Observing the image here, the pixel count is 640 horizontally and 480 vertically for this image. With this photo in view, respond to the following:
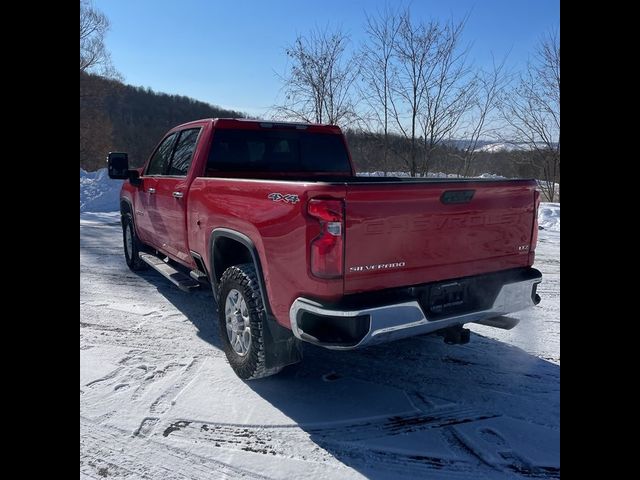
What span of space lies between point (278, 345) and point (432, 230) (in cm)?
128

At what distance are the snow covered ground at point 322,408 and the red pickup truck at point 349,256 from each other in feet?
1.12

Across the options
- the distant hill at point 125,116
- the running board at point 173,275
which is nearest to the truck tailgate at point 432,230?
the running board at point 173,275

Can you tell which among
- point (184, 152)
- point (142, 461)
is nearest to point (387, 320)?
point (142, 461)

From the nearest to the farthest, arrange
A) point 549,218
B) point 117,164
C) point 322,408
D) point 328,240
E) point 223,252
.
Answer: point 328,240 < point 322,408 < point 223,252 < point 117,164 < point 549,218

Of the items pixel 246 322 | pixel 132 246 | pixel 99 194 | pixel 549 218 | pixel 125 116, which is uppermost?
pixel 125 116

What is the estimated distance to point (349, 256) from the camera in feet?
8.42

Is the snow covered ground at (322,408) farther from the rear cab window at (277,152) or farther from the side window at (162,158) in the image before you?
the side window at (162,158)

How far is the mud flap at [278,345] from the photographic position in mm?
3117

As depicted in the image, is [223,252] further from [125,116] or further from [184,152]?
[125,116]
